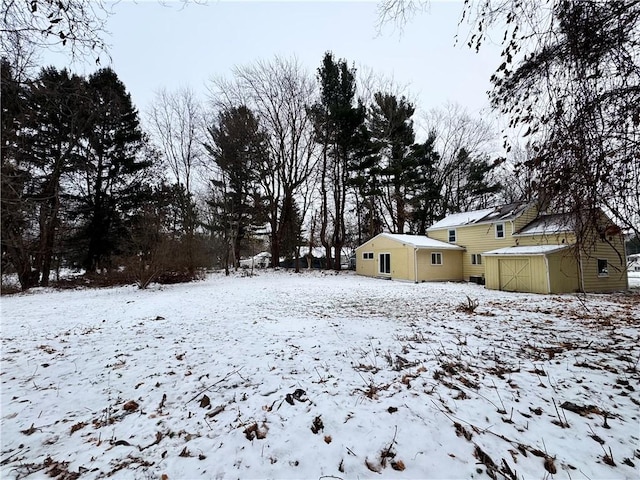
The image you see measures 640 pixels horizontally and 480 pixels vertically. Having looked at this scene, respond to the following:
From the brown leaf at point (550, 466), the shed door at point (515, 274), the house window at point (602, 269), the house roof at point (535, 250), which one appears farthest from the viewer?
the house window at point (602, 269)

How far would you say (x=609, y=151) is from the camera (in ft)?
9.52

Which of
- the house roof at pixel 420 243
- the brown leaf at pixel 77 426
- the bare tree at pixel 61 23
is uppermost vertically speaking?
the bare tree at pixel 61 23

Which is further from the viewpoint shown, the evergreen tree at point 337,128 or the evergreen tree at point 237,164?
the evergreen tree at point 337,128

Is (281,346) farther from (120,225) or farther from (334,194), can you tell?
(334,194)

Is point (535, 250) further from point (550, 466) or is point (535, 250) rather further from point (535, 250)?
point (550, 466)

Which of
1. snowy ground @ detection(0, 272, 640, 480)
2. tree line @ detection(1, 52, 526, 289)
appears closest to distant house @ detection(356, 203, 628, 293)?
tree line @ detection(1, 52, 526, 289)

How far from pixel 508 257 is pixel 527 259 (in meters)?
0.79

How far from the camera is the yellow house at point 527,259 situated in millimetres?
12164

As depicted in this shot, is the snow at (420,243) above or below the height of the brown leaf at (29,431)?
above

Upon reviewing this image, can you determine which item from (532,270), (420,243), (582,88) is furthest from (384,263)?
(582,88)

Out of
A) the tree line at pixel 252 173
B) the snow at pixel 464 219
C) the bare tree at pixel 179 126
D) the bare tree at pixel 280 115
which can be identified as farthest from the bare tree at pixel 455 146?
the bare tree at pixel 179 126

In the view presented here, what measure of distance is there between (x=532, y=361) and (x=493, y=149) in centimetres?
2393

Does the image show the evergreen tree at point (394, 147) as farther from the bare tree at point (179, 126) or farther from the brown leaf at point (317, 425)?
the brown leaf at point (317, 425)

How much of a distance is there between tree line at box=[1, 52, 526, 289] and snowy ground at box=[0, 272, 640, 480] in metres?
9.92
